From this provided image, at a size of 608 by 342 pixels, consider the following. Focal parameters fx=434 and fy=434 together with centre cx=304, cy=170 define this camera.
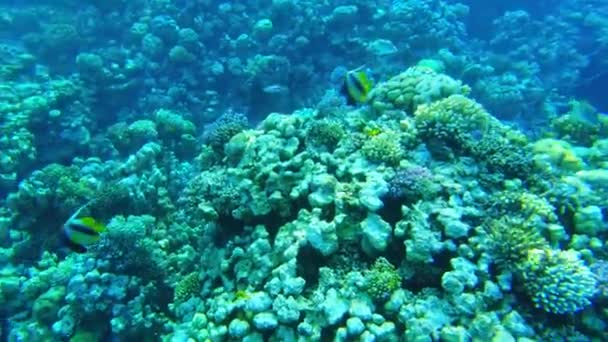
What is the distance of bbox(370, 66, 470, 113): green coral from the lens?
492 centimetres

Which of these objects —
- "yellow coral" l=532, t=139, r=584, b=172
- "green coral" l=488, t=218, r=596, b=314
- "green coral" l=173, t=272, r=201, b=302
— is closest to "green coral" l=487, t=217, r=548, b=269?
"green coral" l=488, t=218, r=596, b=314

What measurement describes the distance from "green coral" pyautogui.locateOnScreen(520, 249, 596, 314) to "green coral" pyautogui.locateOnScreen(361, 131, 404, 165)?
1.37 m

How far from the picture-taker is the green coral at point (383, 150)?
158 inches

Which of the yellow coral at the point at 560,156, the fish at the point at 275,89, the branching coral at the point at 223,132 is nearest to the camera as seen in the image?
the yellow coral at the point at 560,156

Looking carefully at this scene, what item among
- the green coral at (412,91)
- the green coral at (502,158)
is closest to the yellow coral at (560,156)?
the green coral at (502,158)

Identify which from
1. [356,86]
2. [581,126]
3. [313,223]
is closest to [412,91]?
[356,86]

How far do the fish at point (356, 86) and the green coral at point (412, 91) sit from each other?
12 cm

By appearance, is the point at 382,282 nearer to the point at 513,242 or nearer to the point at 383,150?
the point at 513,242

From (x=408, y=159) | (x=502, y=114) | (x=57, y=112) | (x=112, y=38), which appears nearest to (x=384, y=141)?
(x=408, y=159)

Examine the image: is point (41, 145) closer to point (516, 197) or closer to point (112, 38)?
point (112, 38)

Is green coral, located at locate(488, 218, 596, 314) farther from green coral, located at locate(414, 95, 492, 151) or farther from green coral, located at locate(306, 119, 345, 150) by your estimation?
green coral, located at locate(306, 119, 345, 150)

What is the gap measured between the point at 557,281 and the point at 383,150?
1728 mm

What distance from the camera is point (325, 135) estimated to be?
4.42 meters

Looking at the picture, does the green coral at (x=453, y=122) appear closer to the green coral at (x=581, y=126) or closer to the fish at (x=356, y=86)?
the fish at (x=356, y=86)
